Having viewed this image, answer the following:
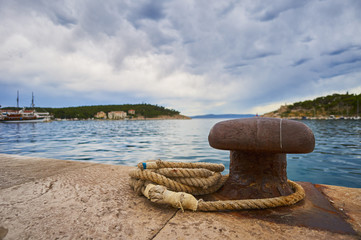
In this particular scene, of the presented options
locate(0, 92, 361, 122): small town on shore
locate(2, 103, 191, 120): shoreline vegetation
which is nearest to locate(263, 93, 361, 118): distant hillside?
locate(0, 92, 361, 122): small town on shore

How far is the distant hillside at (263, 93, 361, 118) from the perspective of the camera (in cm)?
9400

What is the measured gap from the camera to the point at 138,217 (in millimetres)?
1415

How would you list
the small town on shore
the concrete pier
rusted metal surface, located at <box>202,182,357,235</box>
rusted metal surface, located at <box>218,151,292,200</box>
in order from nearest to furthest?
1. the concrete pier
2. rusted metal surface, located at <box>202,182,357,235</box>
3. rusted metal surface, located at <box>218,151,292,200</box>
4. the small town on shore

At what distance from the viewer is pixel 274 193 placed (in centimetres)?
175

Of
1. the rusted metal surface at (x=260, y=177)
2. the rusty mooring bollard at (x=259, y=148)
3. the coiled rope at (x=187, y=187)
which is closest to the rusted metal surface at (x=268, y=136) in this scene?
the rusty mooring bollard at (x=259, y=148)

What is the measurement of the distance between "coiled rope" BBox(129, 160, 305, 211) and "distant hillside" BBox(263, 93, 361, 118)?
11430 cm

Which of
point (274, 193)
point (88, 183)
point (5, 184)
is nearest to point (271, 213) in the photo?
point (274, 193)

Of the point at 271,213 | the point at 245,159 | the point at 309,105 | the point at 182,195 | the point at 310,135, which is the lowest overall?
the point at 271,213

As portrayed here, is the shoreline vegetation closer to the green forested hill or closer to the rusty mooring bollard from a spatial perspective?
the green forested hill

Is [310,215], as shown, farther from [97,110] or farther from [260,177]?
[97,110]

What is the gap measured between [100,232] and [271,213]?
1.22 metres

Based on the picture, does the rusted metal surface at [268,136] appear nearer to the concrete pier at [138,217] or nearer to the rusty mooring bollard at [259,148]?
the rusty mooring bollard at [259,148]

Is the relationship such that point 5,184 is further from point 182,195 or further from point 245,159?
point 245,159

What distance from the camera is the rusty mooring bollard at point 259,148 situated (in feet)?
4.97
